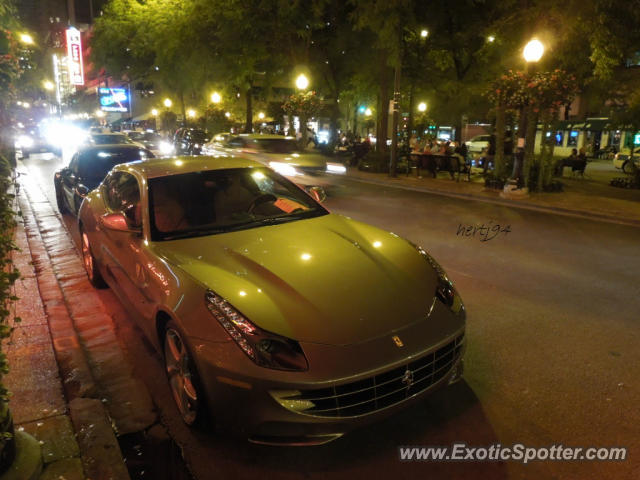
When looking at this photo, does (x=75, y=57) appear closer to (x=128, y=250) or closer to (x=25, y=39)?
(x=25, y=39)

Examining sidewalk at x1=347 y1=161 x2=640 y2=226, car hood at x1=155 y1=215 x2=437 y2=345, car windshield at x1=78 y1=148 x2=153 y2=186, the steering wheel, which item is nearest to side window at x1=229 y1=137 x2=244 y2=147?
sidewalk at x1=347 y1=161 x2=640 y2=226

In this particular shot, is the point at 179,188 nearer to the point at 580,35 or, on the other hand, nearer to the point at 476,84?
the point at 580,35

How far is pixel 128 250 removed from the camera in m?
4.22

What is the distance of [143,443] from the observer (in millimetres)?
3264

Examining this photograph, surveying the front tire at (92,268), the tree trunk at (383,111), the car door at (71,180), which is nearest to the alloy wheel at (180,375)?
the front tire at (92,268)

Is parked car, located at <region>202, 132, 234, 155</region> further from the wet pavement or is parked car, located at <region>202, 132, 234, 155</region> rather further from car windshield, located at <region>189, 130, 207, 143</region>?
the wet pavement

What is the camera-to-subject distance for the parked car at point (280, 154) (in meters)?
15.5

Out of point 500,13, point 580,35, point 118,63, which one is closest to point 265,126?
point 118,63

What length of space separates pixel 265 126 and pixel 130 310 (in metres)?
46.0

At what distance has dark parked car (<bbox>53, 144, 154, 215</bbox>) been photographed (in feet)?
29.1

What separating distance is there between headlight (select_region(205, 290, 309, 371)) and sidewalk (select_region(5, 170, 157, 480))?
1.03m

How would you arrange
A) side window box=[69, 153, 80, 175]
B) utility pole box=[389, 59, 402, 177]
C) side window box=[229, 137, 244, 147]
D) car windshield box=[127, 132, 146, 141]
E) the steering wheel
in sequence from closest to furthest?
the steering wheel < side window box=[69, 153, 80, 175] < side window box=[229, 137, 244, 147] < utility pole box=[389, 59, 402, 177] < car windshield box=[127, 132, 146, 141]

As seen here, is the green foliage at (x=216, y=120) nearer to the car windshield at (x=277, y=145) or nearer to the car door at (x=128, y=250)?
the car windshield at (x=277, y=145)

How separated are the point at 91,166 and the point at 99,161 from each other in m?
0.19
